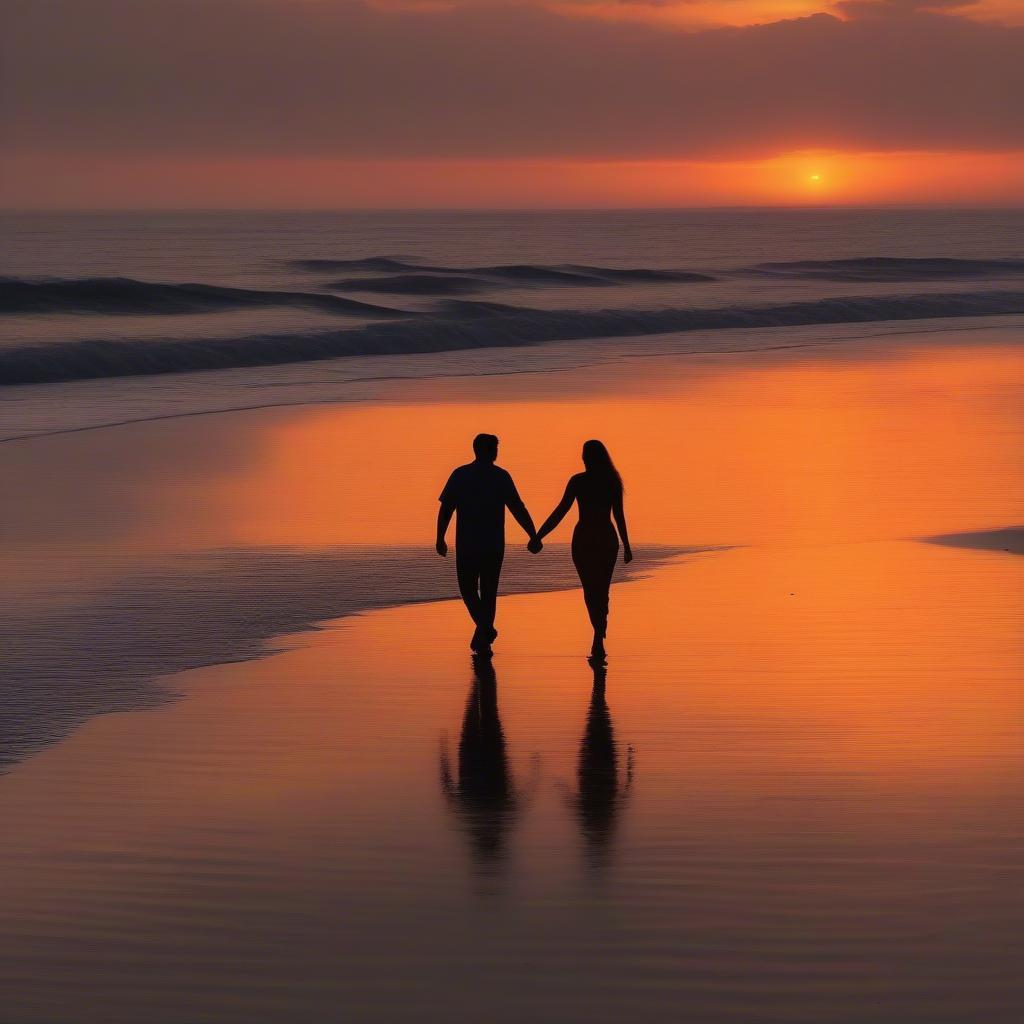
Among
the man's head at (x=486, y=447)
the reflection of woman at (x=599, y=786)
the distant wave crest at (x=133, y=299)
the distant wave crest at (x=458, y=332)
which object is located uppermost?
the distant wave crest at (x=133, y=299)

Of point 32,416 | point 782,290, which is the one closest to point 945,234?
point 782,290

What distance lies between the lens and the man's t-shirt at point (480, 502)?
1051 cm

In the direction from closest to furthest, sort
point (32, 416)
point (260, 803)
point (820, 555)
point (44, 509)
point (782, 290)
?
1. point (260, 803)
2. point (820, 555)
3. point (44, 509)
4. point (32, 416)
5. point (782, 290)

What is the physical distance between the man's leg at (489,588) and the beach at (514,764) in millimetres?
296

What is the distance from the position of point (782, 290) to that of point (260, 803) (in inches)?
2625

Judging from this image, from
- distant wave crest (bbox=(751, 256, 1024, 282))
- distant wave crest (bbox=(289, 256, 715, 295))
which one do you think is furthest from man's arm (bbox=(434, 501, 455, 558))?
distant wave crest (bbox=(751, 256, 1024, 282))

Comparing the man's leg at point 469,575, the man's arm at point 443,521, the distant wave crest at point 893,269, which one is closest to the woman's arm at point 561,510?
the man's leg at point 469,575

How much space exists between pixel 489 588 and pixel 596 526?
76 centimetres

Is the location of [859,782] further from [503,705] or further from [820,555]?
[820,555]

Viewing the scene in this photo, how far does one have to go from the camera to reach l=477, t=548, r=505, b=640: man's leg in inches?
407

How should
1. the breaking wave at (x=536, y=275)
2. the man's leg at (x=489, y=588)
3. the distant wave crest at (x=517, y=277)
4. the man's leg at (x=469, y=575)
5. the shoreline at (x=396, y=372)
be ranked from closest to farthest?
the man's leg at (x=489, y=588)
the man's leg at (x=469, y=575)
the shoreline at (x=396, y=372)
the distant wave crest at (x=517, y=277)
the breaking wave at (x=536, y=275)

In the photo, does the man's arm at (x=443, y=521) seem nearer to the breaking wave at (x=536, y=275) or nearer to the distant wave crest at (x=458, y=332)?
the distant wave crest at (x=458, y=332)

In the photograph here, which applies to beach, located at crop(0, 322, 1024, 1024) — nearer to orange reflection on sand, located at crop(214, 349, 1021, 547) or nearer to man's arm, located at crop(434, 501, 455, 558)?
orange reflection on sand, located at crop(214, 349, 1021, 547)

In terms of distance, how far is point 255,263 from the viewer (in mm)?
97562
